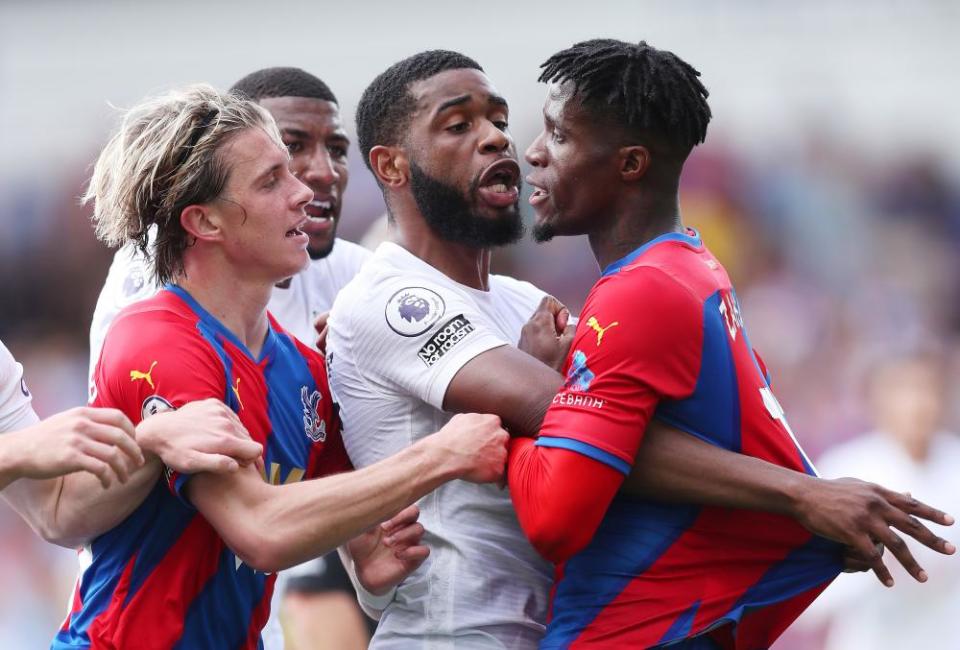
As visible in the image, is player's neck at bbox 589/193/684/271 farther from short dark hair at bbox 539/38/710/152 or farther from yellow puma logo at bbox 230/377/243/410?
yellow puma logo at bbox 230/377/243/410

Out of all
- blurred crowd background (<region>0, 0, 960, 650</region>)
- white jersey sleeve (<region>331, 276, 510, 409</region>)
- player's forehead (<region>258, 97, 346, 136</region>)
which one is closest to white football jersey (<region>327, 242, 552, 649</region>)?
white jersey sleeve (<region>331, 276, 510, 409</region>)

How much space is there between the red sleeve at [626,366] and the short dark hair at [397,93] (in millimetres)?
1043

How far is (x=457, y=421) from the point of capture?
3107 millimetres

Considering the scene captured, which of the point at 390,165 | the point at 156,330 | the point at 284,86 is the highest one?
the point at 284,86

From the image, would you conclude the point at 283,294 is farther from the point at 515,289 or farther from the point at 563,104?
the point at 563,104

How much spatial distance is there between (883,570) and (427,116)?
1.76 meters

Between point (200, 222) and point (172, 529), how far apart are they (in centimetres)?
80

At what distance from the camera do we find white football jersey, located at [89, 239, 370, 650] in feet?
A: 14.0

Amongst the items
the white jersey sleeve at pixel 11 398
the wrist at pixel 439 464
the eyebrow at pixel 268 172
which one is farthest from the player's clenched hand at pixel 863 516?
the white jersey sleeve at pixel 11 398

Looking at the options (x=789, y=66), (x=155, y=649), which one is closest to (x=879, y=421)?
(x=789, y=66)

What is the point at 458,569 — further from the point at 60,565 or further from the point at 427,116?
the point at 60,565

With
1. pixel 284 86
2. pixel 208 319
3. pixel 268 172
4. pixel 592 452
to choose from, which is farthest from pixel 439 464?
pixel 284 86

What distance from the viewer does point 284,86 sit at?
4926mm

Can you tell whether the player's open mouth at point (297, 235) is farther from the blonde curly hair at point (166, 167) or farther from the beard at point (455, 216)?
the beard at point (455, 216)
